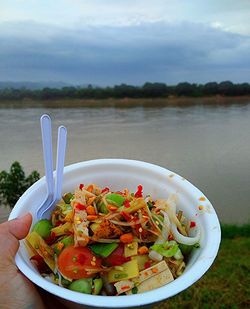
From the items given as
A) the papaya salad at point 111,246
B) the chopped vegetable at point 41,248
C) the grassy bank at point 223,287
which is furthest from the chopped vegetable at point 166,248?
the grassy bank at point 223,287

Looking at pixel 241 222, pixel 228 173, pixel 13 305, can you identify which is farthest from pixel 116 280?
pixel 228 173

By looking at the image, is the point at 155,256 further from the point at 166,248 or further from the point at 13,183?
the point at 13,183

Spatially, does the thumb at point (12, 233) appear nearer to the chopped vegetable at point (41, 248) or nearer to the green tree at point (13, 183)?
the chopped vegetable at point (41, 248)

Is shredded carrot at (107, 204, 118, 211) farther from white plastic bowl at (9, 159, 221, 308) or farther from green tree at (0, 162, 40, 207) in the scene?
green tree at (0, 162, 40, 207)

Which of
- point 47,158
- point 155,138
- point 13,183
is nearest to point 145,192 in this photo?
point 47,158

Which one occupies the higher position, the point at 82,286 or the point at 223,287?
the point at 82,286

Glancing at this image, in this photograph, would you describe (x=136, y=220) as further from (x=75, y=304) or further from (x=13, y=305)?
(x=13, y=305)
